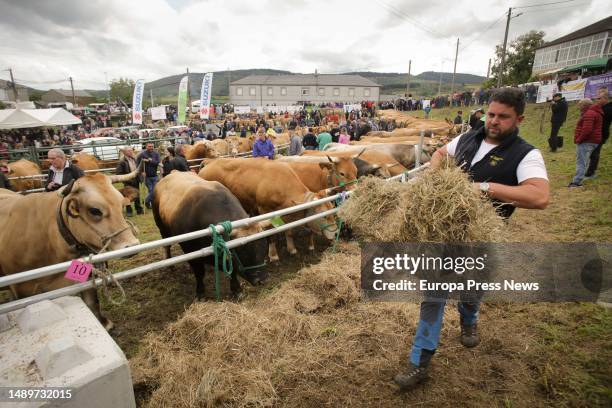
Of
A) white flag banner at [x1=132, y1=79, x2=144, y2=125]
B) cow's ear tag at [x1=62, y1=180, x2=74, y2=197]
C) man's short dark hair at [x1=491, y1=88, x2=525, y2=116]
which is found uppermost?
white flag banner at [x1=132, y1=79, x2=144, y2=125]

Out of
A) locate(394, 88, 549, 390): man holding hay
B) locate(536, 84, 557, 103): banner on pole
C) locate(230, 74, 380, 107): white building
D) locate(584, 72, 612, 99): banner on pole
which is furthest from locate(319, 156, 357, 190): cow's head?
locate(230, 74, 380, 107): white building

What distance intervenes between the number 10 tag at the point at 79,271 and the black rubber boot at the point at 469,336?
11.0 feet

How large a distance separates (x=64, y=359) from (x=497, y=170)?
10.3 feet

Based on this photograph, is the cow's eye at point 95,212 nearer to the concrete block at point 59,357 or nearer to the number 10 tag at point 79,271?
the number 10 tag at point 79,271

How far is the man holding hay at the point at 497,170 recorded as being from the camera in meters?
2.19

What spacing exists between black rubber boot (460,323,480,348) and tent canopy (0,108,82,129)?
22635 millimetres

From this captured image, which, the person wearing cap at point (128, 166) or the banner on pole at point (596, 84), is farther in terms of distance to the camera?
the banner on pole at point (596, 84)

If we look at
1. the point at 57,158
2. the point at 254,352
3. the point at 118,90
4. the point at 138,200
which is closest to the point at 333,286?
the point at 254,352

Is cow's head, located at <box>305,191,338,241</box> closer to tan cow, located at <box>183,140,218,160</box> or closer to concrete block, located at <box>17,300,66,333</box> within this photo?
concrete block, located at <box>17,300,66,333</box>

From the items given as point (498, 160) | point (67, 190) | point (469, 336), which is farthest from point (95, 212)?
point (469, 336)

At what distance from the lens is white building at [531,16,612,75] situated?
37906 mm

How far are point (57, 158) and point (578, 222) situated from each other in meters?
10.1

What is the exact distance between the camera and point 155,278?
5512 mm

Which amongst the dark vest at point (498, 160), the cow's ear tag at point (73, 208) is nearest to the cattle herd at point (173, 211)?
the cow's ear tag at point (73, 208)
